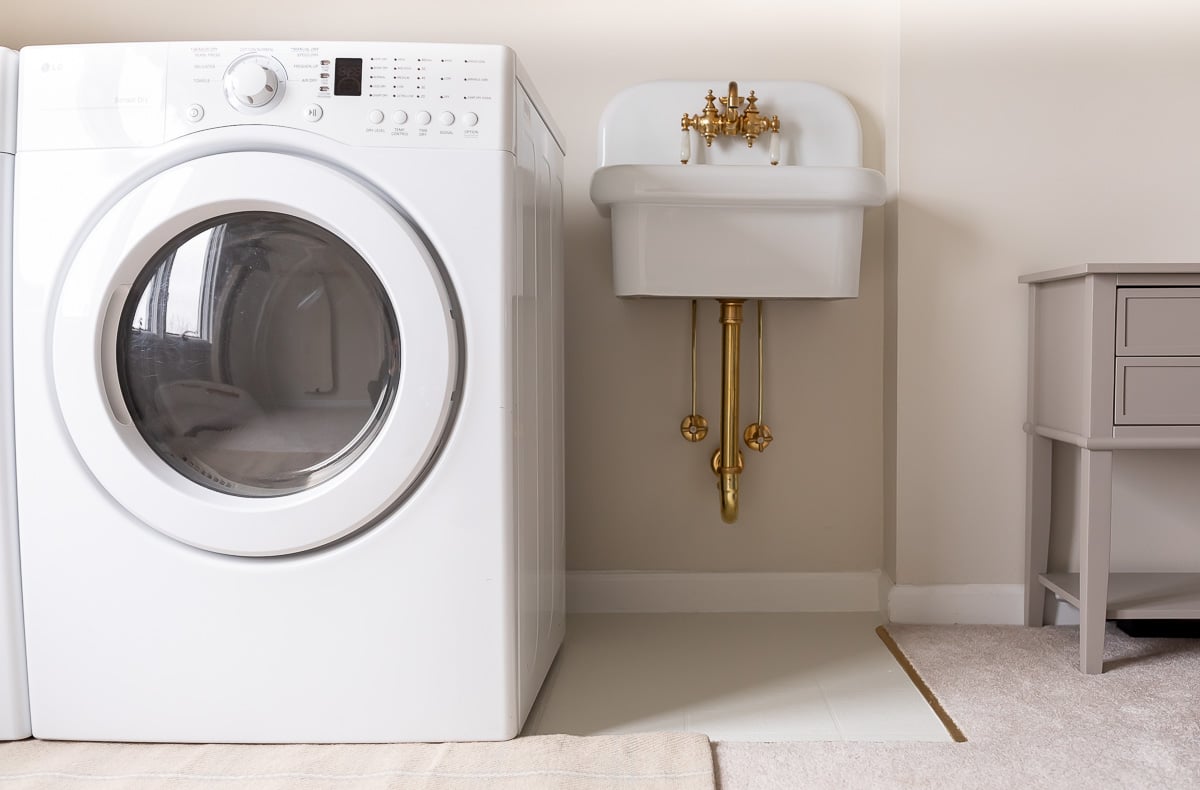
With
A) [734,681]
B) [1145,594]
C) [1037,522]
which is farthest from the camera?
[1037,522]

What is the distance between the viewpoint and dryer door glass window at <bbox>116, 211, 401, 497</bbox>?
3.92 feet

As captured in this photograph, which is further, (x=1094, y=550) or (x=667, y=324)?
(x=667, y=324)

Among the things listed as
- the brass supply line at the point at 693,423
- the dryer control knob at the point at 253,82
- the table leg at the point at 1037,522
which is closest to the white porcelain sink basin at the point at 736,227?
the brass supply line at the point at 693,423

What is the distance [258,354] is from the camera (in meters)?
1.21

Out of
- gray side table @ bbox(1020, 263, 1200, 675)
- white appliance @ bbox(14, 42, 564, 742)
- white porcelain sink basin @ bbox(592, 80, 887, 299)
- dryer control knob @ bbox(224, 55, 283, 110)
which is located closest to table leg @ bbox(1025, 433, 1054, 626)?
gray side table @ bbox(1020, 263, 1200, 675)

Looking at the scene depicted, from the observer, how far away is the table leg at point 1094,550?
4.92 ft

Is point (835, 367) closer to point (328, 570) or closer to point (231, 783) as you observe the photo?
point (328, 570)

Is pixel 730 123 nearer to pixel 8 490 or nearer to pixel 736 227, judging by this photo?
pixel 736 227

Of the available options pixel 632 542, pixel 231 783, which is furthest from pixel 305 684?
pixel 632 542

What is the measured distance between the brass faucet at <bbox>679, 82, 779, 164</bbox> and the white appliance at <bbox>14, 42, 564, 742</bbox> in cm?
76

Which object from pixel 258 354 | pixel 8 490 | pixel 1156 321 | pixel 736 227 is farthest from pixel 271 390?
pixel 1156 321

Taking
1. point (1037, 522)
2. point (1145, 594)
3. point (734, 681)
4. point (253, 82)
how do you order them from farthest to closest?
point (1037, 522)
point (1145, 594)
point (734, 681)
point (253, 82)

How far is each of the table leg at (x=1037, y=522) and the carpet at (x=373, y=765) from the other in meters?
0.89

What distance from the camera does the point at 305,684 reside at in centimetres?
123
